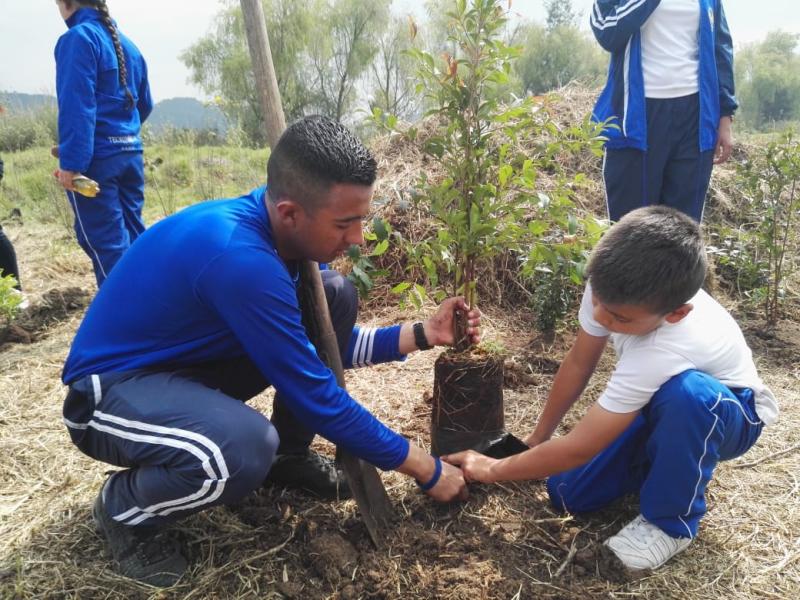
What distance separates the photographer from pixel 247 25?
1906mm

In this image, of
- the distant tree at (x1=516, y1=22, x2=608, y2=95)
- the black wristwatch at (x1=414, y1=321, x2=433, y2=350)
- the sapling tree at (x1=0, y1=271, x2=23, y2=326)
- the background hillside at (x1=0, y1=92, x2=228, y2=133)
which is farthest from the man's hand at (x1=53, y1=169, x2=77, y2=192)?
the distant tree at (x1=516, y1=22, x2=608, y2=95)

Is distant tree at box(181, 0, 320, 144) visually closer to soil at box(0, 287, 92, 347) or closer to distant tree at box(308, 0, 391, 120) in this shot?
distant tree at box(308, 0, 391, 120)

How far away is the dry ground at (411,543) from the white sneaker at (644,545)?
1.7 inches

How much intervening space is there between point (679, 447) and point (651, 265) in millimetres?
530

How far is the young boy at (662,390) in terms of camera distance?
4.93 feet

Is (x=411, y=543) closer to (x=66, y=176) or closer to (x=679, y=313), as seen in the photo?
(x=679, y=313)

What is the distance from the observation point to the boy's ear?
1552 mm

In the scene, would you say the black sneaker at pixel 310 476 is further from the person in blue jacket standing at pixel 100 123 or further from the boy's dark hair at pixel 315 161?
the person in blue jacket standing at pixel 100 123

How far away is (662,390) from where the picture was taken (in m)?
1.59

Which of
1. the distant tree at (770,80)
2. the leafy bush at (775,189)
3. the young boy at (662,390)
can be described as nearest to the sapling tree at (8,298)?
the young boy at (662,390)

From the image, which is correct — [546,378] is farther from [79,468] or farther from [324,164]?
[79,468]

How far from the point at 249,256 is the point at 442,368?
3.00 feet

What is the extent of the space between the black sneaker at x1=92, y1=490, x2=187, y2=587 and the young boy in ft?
3.38

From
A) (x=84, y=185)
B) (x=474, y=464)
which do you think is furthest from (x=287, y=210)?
(x=84, y=185)
